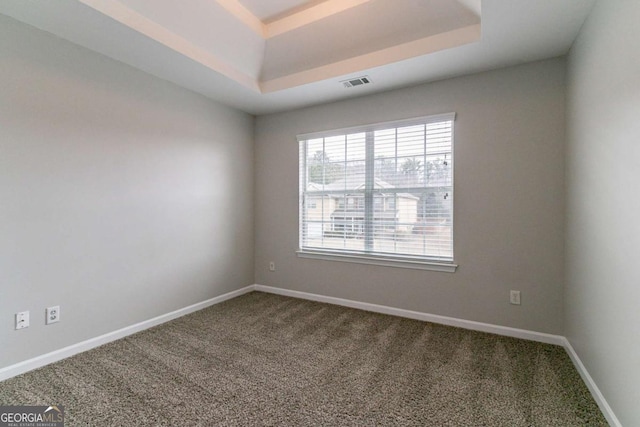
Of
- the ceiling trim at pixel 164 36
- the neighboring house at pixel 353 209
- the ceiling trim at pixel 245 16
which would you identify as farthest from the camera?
the neighboring house at pixel 353 209

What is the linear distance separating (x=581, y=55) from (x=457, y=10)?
3.02 feet

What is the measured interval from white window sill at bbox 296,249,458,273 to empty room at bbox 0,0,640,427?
33 mm

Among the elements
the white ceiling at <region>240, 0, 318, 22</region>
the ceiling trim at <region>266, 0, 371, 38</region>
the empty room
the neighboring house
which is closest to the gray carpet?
the empty room

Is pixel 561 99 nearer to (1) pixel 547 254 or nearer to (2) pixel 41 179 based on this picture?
(1) pixel 547 254

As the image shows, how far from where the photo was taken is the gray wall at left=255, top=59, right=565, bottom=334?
2.49 metres

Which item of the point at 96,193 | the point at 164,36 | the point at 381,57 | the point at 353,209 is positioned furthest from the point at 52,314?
the point at 381,57

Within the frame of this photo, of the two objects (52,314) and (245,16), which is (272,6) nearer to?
(245,16)

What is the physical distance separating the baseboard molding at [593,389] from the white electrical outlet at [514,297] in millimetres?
423

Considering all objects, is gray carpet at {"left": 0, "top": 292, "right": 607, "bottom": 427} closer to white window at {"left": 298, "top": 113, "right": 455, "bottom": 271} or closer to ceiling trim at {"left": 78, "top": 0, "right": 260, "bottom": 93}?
white window at {"left": 298, "top": 113, "right": 455, "bottom": 271}

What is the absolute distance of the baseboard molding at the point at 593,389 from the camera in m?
1.56

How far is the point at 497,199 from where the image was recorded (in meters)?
2.70

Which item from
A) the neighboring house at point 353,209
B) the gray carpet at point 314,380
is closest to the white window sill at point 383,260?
the neighboring house at point 353,209

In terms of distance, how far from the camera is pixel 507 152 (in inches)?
104

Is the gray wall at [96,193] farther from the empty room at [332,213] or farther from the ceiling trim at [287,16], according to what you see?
the ceiling trim at [287,16]
